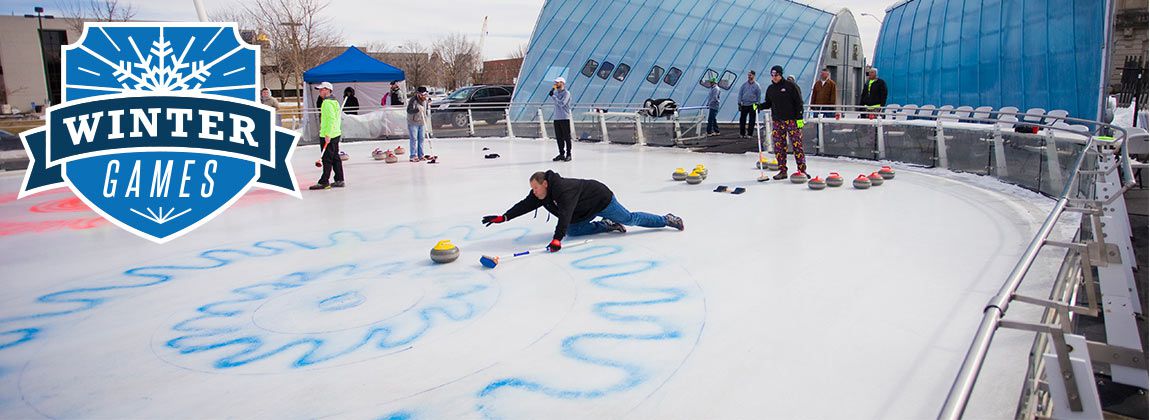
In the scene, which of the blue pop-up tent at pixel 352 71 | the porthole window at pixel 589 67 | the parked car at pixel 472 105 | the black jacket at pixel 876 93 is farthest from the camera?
the porthole window at pixel 589 67

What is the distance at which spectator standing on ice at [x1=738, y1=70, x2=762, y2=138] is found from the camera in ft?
54.3

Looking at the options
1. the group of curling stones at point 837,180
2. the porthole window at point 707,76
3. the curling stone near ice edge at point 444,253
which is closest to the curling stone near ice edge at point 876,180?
the group of curling stones at point 837,180

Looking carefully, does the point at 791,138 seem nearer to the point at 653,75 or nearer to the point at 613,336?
the point at 613,336

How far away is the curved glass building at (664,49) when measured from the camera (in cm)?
2692

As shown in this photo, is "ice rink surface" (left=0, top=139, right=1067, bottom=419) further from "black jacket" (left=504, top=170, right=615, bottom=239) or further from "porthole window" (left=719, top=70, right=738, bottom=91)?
"porthole window" (left=719, top=70, right=738, bottom=91)

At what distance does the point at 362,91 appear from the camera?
2138 cm

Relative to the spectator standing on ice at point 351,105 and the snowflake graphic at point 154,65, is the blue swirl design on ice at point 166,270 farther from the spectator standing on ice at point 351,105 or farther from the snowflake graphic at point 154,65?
the spectator standing on ice at point 351,105

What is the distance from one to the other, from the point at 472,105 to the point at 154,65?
17.8 metres

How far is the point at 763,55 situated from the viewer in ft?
88.9

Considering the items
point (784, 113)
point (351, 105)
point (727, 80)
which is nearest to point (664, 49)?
point (727, 80)

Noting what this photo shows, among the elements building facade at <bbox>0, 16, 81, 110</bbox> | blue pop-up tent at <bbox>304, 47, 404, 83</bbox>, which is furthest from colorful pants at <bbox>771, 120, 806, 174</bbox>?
building facade at <bbox>0, 16, 81, 110</bbox>

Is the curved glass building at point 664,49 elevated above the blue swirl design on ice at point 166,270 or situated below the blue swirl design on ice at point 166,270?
above

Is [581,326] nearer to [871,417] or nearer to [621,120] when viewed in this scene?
[871,417]

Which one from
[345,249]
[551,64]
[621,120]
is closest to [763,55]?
[551,64]
